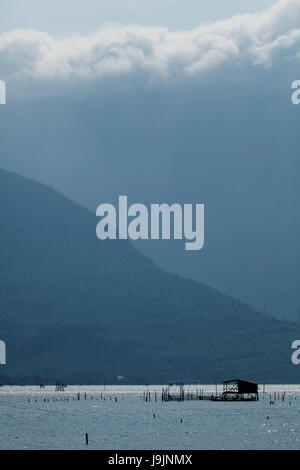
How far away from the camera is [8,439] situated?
136250 mm
